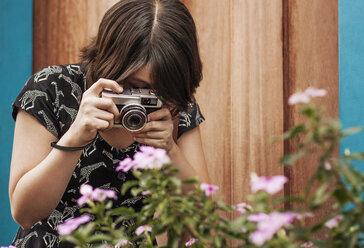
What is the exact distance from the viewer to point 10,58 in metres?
1.51

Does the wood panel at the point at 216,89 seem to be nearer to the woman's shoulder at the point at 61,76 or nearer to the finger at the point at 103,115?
the woman's shoulder at the point at 61,76

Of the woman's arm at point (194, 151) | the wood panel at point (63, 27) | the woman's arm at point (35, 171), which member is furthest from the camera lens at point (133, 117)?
the wood panel at point (63, 27)

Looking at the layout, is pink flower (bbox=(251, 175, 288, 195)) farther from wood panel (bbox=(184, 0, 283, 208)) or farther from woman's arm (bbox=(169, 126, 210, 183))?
wood panel (bbox=(184, 0, 283, 208))

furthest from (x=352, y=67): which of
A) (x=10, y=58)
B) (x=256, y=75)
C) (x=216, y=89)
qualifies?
(x=10, y=58)

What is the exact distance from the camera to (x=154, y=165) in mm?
394

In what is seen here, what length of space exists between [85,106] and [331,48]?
2.45 ft

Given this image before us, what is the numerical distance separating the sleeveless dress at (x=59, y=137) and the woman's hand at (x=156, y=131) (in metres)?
0.15

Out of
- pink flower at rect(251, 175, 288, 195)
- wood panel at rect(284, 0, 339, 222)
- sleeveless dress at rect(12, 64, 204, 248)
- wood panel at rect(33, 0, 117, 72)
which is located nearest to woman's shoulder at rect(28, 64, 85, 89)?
sleeveless dress at rect(12, 64, 204, 248)

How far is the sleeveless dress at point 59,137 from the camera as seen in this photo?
96 cm

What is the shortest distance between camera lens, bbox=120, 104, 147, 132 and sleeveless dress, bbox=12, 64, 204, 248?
0.20 metres

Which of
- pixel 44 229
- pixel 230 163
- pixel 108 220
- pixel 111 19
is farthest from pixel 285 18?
pixel 108 220

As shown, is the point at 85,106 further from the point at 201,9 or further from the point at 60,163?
the point at 201,9

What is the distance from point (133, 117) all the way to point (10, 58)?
0.87 meters

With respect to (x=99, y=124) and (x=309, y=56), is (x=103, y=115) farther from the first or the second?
(x=309, y=56)
